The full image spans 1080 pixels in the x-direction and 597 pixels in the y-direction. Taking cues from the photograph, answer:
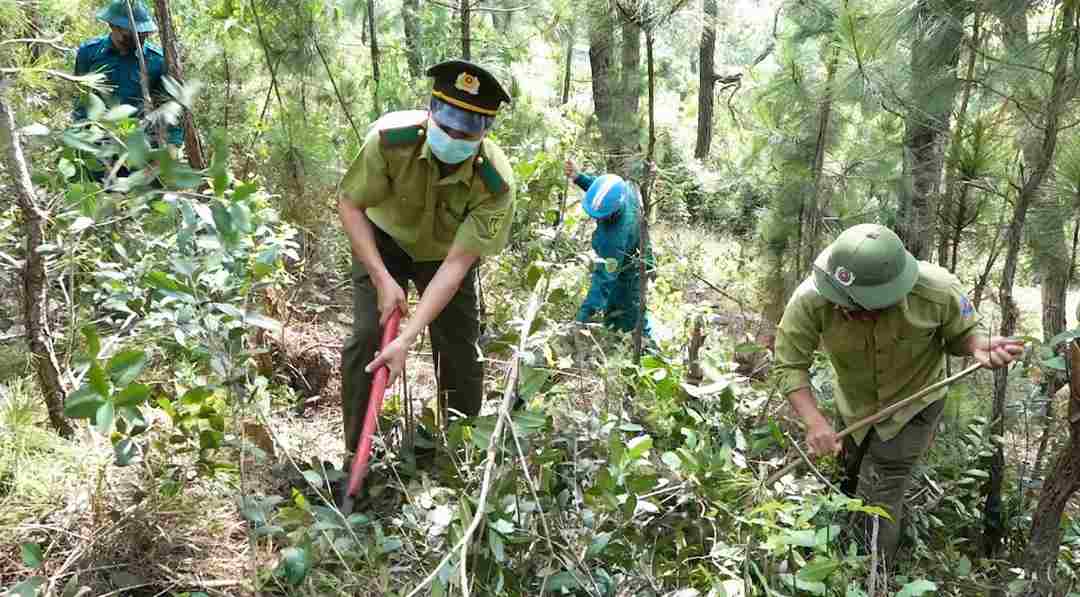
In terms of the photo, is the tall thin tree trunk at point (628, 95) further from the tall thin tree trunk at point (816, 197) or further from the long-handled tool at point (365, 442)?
the long-handled tool at point (365, 442)

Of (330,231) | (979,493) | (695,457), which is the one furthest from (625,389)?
(330,231)

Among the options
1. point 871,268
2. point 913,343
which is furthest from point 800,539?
point 913,343

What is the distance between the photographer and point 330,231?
4750 mm

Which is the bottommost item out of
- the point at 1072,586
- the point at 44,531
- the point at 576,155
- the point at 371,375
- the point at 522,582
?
the point at 1072,586

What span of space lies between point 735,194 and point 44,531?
18.2 ft

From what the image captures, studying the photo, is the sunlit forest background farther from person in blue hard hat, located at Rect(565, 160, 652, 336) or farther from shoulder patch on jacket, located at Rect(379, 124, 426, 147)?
shoulder patch on jacket, located at Rect(379, 124, 426, 147)

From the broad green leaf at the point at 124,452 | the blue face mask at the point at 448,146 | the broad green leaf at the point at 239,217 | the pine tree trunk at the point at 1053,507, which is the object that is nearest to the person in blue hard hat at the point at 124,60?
the blue face mask at the point at 448,146

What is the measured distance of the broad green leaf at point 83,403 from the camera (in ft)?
4.82

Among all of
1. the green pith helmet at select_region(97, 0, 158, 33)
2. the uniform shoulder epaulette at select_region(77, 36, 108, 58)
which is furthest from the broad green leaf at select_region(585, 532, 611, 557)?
the uniform shoulder epaulette at select_region(77, 36, 108, 58)

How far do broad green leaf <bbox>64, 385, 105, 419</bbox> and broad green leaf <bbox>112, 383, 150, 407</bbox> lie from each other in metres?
0.03

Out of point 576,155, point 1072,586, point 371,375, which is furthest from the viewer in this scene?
point 576,155

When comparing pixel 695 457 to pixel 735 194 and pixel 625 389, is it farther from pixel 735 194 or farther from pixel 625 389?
pixel 735 194

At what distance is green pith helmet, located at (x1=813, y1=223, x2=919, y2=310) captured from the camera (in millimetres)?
2482

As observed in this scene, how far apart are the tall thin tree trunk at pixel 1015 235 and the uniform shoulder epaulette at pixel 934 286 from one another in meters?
0.41
